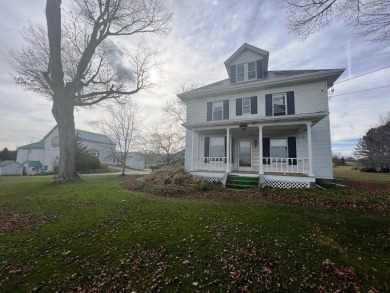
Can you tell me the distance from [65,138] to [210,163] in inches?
416

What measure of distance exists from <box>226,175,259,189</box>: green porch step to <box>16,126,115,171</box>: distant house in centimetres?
2544

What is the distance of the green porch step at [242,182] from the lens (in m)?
9.97

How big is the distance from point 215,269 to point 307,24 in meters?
7.89

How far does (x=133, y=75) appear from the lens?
594 inches

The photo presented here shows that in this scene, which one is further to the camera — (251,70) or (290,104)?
(251,70)

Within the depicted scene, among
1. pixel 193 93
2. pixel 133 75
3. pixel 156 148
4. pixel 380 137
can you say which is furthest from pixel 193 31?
pixel 380 137

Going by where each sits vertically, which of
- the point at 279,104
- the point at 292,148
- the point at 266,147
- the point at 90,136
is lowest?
the point at 292,148

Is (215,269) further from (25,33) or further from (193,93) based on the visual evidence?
(25,33)

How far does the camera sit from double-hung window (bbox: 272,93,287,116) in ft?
39.0

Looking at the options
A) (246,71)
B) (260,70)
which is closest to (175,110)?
(246,71)

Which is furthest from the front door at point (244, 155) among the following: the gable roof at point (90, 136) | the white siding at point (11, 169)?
the white siding at point (11, 169)

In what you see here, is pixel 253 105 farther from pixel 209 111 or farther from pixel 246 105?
pixel 209 111

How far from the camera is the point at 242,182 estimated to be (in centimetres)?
1034

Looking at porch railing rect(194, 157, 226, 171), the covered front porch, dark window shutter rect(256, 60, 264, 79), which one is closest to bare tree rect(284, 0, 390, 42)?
the covered front porch
